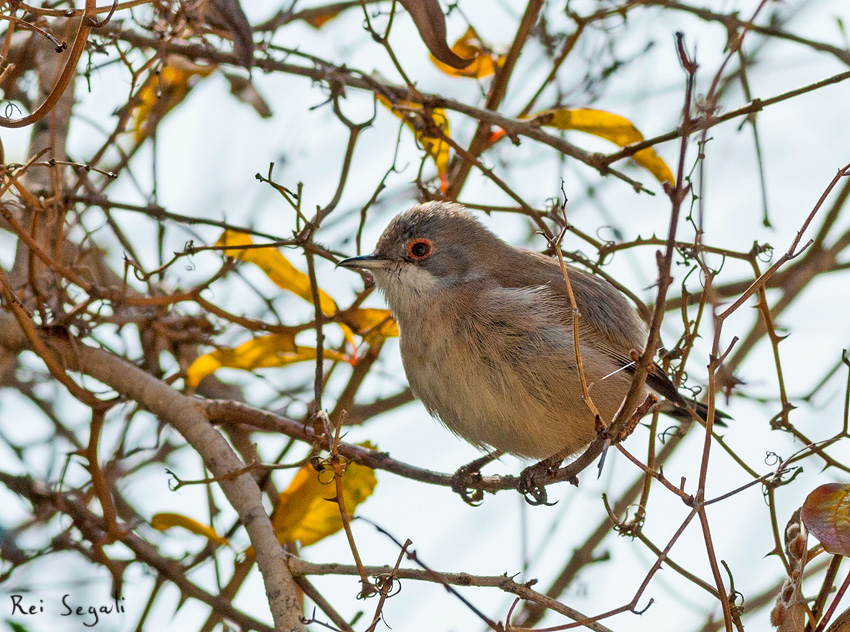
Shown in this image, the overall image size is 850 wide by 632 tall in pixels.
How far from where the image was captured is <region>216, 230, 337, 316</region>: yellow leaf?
4.32m

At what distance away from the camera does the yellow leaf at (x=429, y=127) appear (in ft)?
14.1

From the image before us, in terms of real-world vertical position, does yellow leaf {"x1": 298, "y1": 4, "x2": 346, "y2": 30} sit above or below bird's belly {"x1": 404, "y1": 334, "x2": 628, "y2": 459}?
above

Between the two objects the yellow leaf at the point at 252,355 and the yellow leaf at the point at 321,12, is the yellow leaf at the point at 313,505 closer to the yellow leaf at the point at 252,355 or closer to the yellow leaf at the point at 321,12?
the yellow leaf at the point at 252,355

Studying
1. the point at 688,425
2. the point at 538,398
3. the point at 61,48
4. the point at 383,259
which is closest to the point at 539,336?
the point at 538,398

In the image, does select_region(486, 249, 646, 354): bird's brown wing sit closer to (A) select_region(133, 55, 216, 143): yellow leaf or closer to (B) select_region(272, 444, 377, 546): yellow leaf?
(B) select_region(272, 444, 377, 546): yellow leaf

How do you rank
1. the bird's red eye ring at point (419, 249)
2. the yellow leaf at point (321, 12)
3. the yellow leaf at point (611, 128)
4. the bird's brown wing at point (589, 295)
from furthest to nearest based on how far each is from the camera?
the yellow leaf at point (321, 12)
the bird's red eye ring at point (419, 249)
the bird's brown wing at point (589, 295)
the yellow leaf at point (611, 128)

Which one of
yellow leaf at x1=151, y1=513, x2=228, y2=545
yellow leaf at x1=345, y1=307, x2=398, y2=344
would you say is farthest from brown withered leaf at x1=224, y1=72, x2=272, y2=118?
yellow leaf at x1=151, y1=513, x2=228, y2=545

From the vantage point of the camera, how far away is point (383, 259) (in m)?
4.83

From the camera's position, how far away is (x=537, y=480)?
4078 mm

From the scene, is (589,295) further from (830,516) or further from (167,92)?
(167,92)

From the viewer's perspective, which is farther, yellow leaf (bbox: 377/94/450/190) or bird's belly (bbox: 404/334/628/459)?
yellow leaf (bbox: 377/94/450/190)

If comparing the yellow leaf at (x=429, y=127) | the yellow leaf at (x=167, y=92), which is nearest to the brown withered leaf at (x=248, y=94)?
the yellow leaf at (x=167, y=92)

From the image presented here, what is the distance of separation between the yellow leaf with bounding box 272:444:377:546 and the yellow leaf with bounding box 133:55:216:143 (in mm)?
2065

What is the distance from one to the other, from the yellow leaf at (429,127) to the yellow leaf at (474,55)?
27 cm
